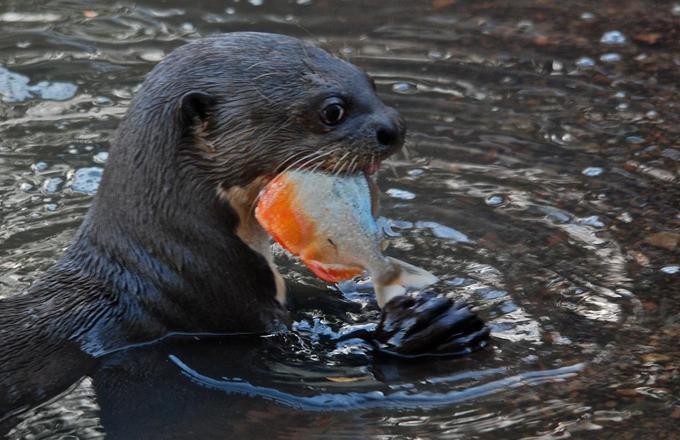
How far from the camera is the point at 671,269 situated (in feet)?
14.2

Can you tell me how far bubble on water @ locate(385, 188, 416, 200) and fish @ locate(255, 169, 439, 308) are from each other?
134cm

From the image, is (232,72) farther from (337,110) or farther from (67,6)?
(67,6)

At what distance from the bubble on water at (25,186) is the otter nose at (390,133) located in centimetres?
211

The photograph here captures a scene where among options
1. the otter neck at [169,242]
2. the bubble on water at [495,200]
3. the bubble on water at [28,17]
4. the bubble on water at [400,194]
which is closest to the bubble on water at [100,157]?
the bubble on water at [400,194]

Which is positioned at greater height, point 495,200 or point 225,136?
point 225,136

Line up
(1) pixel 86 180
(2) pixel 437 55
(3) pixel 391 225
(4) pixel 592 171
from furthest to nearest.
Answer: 1. (2) pixel 437 55
2. (1) pixel 86 180
3. (4) pixel 592 171
4. (3) pixel 391 225

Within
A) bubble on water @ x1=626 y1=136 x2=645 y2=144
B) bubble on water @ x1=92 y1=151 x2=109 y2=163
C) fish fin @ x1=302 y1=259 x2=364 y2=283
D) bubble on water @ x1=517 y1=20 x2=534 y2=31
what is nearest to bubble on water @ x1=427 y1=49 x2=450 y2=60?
bubble on water @ x1=517 y1=20 x2=534 y2=31

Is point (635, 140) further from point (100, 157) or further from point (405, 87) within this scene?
point (100, 157)

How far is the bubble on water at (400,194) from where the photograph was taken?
5.13m

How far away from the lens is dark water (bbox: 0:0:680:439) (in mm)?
3652

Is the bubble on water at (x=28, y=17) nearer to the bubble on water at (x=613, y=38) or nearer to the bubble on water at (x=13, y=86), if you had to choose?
the bubble on water at (x=13, y=86)

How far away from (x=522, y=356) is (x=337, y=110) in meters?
0.96

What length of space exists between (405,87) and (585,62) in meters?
0.97

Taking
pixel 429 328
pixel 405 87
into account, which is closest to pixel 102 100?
pixel 405 87
